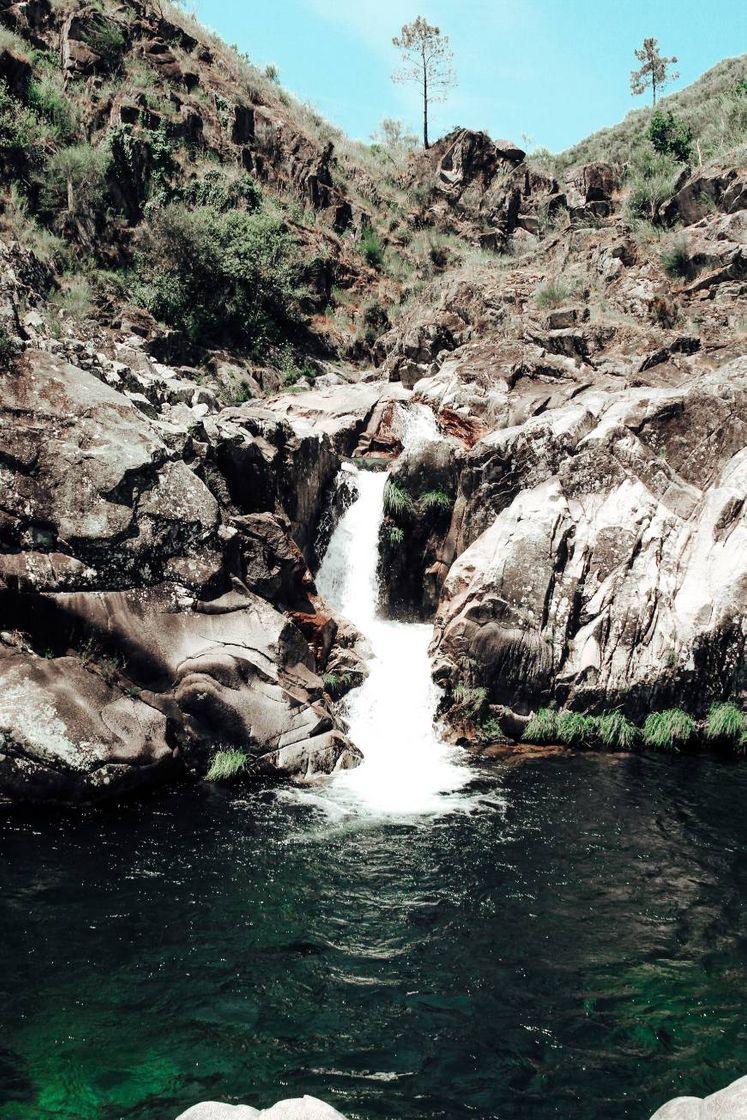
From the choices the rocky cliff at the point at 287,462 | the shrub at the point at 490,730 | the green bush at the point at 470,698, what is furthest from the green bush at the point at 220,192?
the shrub at the point at 490,730

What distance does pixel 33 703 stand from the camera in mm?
12531

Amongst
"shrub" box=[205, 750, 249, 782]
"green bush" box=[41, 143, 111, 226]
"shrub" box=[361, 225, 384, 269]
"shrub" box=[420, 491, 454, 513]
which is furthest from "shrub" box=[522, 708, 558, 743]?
"shrub" box=[361, 225, 384, 269]

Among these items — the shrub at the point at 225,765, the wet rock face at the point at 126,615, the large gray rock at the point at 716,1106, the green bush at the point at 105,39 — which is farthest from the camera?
the green bush at the point at 105,39

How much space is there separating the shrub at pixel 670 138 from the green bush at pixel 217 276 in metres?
23.5

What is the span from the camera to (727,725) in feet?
52.7

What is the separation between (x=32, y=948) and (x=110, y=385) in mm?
12485

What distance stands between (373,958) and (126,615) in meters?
7.99

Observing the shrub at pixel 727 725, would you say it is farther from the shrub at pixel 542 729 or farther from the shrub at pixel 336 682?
the shrub at pixel 336 682

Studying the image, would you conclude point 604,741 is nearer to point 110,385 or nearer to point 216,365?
point 110,385

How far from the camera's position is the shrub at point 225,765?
45.8 feet

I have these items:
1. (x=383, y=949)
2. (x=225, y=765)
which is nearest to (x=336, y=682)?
(x=225, y=765)

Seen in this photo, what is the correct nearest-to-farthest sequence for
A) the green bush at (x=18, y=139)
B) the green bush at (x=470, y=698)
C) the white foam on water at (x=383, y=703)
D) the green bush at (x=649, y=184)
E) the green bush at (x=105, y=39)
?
the white foam on water at (x=383, y=703) < the green bush at (x=470, y=698) < the green bush at (x=18, y=139) < the green bush at (x=649, y=184) < the green bush at (x=105, y=39)

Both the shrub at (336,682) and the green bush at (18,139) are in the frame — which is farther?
the green bush at (18,139)

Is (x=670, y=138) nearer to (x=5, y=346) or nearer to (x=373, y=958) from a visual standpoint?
(x=5, y=346)
